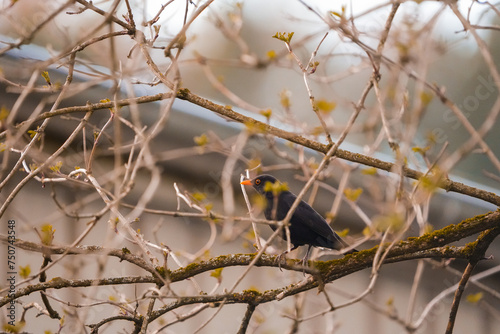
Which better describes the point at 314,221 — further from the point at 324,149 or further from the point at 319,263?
the point at 324,149

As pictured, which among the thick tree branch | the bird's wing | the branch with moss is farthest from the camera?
the bird's wing

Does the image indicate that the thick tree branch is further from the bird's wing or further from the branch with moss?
the bird's wing

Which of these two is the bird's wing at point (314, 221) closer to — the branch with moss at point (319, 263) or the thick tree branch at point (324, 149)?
the branch with moss at point (319, 263)

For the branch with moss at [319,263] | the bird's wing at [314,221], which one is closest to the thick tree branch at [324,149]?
the branch with moss at [319,263]

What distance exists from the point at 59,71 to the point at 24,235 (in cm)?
118

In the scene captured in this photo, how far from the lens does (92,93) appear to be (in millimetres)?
4234

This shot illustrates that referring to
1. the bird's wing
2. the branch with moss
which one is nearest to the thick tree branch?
the branch with moss

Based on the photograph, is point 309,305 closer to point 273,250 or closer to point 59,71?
point 273,250

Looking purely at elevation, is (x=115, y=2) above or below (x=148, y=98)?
below

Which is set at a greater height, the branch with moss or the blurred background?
the blurred background

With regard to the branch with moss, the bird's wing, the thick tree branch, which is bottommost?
the branch with moss

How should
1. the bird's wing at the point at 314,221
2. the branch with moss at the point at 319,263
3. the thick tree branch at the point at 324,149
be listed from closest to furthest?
1. the branch with moss at the point at 319,263
2. the thick tree branch at the point at 324,149
3. the bird's wing at the point at 314,221

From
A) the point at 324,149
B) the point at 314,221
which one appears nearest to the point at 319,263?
the point at 324,149

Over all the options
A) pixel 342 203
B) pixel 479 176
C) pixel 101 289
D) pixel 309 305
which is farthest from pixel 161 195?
pixel 479 176
